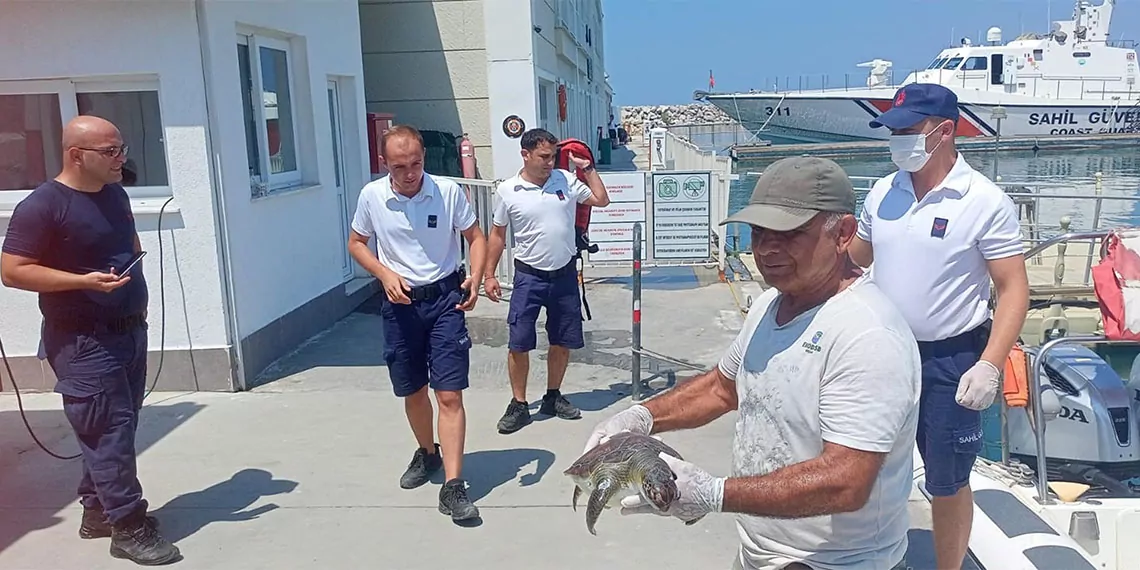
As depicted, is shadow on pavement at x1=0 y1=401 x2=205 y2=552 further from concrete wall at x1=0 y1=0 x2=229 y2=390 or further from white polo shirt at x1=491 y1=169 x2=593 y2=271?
white polo shirt at x1=491 y1=169 x2=593 y2=271

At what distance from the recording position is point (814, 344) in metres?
2.00

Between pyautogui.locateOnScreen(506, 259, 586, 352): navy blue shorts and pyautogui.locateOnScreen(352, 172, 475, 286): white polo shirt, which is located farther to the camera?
pyautogui.locateOnScreen(506, 259, 586, 352): navy blue shorts

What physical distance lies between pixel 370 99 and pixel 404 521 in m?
7.75

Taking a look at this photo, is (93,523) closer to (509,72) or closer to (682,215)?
(682,215)

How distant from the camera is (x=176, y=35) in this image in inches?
225

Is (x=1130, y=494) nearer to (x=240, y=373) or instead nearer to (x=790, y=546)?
(x=790, y=546)

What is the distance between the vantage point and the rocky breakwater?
76000 mm

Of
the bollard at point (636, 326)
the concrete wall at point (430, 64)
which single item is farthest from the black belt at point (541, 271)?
the concrete wall at point (430, 64)

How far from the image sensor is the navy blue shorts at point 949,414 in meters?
3.06

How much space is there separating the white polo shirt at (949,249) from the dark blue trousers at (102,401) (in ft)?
10.7

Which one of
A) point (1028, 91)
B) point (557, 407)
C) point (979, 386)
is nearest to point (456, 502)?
point (557, 407)

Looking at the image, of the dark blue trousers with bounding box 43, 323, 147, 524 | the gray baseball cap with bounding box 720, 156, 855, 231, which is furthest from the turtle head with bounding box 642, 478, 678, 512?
the dark blue trousers with bounding box 43, 323, 147, 524

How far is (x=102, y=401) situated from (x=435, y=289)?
1.57 meters

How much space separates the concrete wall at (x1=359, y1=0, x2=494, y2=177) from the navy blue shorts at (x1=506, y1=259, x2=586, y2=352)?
17.9 ft
